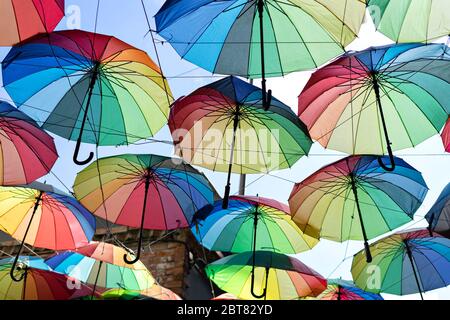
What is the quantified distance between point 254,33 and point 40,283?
447cm

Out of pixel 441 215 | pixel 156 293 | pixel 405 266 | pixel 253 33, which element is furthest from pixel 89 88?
pixel 405 266

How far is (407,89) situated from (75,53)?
3.28 m

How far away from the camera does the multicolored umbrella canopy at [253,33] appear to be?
14.5 feet

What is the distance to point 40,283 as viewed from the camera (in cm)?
675

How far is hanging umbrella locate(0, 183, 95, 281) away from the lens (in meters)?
6.22

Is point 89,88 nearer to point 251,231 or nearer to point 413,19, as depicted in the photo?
point 251,231

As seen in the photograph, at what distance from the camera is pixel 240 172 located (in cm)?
562

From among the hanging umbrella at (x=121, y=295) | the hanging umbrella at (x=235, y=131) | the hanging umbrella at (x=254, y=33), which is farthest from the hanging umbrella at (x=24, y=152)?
the hanging umbrella at (x=121, y=295)

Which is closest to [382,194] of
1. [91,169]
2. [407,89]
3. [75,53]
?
[407,89]

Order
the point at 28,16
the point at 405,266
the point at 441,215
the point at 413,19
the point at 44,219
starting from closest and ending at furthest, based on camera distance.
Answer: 1. the point at 28,16
2. the point at 413,19
3. the point at 441,215
4. the point at 44,219
5. the point at 405,266

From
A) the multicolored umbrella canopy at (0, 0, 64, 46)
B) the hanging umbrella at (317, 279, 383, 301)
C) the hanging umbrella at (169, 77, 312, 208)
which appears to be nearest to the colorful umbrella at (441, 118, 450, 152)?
the hanging umbrella at (169, 77, 312, 208)

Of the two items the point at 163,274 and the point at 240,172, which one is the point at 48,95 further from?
the point at 163,274
